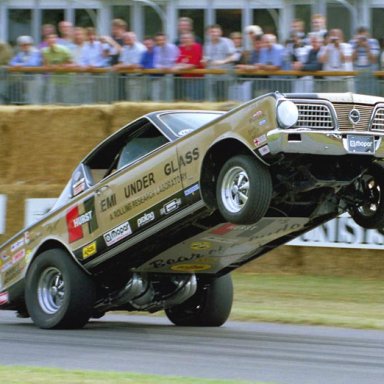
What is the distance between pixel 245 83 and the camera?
1739 centimetres

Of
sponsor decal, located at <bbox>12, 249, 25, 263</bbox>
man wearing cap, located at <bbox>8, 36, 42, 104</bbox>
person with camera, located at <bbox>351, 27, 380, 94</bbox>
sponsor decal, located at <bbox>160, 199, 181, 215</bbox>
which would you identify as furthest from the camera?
man wearing cap, located at <bbox>8, 36, 42, 104</bbox>

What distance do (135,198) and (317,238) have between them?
6655 mm

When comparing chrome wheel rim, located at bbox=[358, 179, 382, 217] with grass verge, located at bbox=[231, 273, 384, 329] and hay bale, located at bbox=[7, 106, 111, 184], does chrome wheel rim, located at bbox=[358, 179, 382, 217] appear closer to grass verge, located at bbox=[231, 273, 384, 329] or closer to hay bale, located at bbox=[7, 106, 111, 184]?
grass verge, located at bbox=[231, 273, 384, 329]

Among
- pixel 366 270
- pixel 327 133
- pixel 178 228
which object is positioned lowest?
pixel 366 270

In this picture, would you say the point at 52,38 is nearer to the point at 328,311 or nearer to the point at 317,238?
the point at 317,238

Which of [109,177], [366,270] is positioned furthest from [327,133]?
[366,270]

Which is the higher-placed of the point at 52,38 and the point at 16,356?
the point at 52,38

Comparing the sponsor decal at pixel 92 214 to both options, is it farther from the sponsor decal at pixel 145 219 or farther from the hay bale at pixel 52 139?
the hay bale at pixel 52 139

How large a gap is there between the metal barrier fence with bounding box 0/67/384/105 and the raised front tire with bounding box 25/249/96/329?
679 cm

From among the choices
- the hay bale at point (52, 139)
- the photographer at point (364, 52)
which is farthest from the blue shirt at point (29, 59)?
the photographer at point (364, 52)

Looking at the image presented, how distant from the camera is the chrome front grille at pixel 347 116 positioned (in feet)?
30.0

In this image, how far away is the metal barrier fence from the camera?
16.6 meters

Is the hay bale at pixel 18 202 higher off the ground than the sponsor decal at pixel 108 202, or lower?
lower

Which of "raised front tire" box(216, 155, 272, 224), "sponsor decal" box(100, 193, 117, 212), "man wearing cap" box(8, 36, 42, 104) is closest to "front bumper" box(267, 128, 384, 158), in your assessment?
"raised front tire" box(216, 155, 272, 224)
